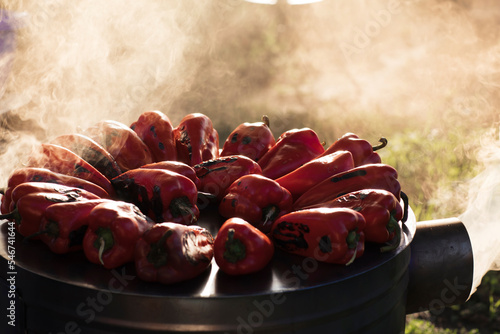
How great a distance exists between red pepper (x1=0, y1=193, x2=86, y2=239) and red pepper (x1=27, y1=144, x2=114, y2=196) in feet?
0.78

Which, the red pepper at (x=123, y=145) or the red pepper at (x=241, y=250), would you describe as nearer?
the red pepper at (x=241, y=250)

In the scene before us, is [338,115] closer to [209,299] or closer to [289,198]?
[289,198]

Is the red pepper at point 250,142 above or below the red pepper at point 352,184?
above

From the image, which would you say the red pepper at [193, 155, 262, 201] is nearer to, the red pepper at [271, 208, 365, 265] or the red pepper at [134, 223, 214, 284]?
the red pepper at [271, 208, 365, 265]

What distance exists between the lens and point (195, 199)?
1826mm

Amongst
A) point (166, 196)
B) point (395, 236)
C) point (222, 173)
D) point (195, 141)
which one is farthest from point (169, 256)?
point (195, 141)

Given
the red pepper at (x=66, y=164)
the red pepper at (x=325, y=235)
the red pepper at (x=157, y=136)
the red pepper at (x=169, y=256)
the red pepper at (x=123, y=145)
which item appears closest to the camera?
the red pepper at (x=169, y=256)

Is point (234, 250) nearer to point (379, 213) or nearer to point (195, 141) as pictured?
point (379, 213)

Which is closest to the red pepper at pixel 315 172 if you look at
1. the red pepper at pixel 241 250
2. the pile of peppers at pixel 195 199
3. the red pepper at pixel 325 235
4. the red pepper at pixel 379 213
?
the pile of peppers at pixel 195 199

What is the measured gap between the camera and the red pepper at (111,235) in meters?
1.51

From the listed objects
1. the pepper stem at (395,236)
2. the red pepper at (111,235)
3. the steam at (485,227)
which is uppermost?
the red pepper at (111,235)

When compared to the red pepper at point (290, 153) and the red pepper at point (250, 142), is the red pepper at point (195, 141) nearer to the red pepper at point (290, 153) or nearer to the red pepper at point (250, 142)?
the red pepper at point (250, 142)

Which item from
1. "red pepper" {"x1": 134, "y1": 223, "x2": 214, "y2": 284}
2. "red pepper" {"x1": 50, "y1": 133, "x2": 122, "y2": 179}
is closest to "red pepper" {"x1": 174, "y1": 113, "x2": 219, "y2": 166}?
"red pepper" {"x1": 50, "y1": 133, "x2": 122, "y2": 179}

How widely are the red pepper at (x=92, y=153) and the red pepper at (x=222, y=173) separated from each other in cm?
35
